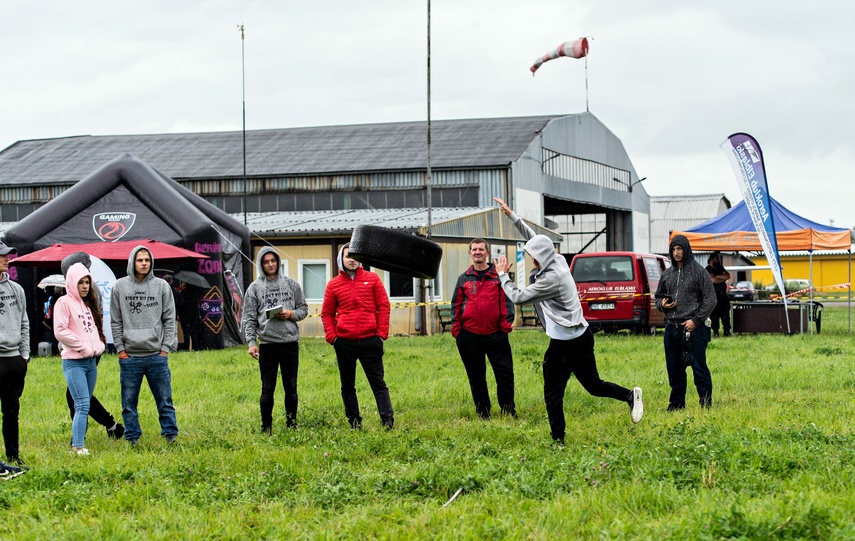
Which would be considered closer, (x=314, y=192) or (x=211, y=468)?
(x=211, y=468)

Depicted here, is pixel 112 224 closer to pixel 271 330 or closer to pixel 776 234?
pixel 271 330

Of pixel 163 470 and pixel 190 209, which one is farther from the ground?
pixel 190 209

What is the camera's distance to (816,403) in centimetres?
1038

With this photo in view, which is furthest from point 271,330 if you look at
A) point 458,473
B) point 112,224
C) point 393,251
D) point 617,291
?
point 617,291

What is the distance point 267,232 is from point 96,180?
17.8ft

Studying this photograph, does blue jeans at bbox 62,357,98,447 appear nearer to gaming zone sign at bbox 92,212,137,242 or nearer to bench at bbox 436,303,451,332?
gaming zone sign at bbox 92,212,137,242

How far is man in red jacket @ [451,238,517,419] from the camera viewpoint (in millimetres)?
10070

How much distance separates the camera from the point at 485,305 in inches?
396

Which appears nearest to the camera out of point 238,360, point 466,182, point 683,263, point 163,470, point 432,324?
point 163,470

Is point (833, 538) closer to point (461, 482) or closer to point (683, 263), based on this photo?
point (461, 482)

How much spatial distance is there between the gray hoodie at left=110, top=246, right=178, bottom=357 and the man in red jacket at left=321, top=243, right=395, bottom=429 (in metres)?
1.45

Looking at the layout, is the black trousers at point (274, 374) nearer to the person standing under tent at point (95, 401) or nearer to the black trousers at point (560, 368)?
the person standing under tent at point (95, 401)

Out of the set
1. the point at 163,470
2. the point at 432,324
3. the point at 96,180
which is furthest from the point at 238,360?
the point at 163,470

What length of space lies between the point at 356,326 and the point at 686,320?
10.4 feet
